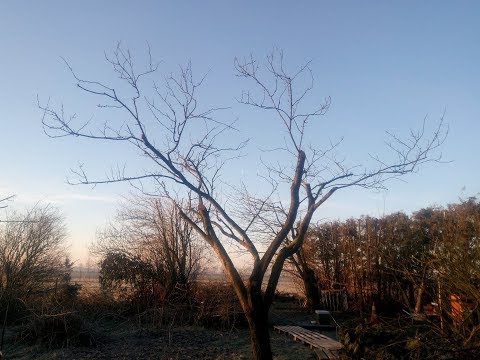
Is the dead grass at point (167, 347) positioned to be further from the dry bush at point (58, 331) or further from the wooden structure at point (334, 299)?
the wooden structure at point (334, 299)

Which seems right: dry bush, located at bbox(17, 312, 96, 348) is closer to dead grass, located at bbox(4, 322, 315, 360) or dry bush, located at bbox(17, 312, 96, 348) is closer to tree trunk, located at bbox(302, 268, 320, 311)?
dead grass, located at bbox(4, 322, 315, 360)

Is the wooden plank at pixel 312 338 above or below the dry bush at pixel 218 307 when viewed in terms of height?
below

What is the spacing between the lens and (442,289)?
304 inches

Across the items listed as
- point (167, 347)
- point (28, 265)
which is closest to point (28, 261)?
point (28, 265)

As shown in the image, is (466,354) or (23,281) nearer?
(466,354)

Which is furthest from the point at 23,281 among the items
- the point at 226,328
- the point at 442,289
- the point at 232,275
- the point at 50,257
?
the point at 442,289

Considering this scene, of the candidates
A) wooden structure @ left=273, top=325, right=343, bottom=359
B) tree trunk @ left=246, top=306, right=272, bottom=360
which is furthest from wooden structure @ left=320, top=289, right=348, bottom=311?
tree trunk @ left=246, top=306, right=272, bottom=360

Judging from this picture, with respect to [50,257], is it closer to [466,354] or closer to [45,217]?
[45,217]

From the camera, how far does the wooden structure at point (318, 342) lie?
9944 millimetres

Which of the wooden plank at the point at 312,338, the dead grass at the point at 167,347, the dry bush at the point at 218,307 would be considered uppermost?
the dry bush at the point at 218,307

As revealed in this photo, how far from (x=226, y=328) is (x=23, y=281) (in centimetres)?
905

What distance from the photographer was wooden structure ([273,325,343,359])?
9.94 metres

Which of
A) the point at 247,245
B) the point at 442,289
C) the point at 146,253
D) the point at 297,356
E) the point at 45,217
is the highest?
the point at 45,217

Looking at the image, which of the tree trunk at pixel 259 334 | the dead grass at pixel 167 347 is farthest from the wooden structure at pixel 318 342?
the tree trunk at pixel 259 334
